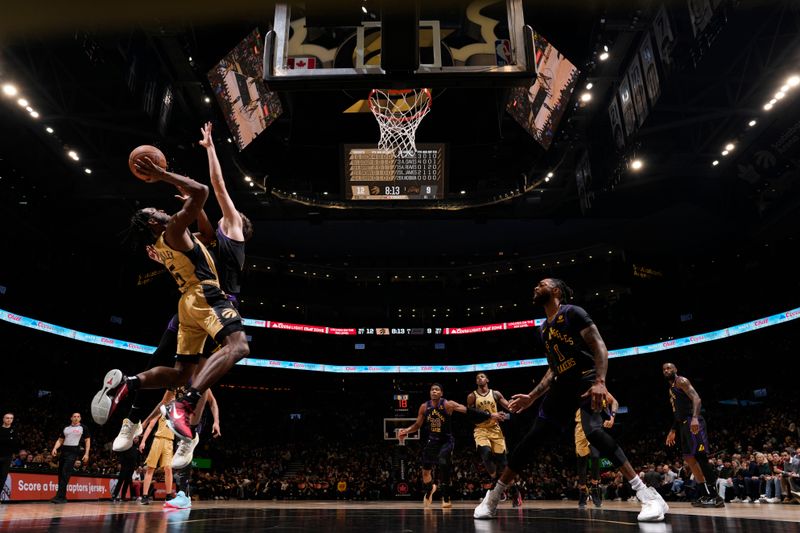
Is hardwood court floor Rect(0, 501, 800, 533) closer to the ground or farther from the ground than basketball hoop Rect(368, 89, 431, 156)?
closer to the ground

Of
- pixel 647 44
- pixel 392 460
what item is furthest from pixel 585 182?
pixel 392 460

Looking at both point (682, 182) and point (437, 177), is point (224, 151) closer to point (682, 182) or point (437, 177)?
point (437, 177)

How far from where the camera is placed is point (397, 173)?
13.3 m

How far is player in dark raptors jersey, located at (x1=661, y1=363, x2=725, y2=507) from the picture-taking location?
9375 millimetres

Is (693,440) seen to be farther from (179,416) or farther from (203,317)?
(179,416)

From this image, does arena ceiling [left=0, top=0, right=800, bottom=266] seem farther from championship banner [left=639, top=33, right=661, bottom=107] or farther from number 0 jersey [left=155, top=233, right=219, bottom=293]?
number 0 jersey [left=155, top=233, right=219, bottom=293]

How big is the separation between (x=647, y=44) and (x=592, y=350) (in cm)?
1040

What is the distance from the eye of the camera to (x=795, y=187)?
22.0 meters

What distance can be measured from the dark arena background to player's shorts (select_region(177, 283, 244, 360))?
1487mm

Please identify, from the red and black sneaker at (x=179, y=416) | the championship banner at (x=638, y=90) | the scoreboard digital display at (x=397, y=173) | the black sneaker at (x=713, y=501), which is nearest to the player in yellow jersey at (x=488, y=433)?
the black sneaker at (x=713, y=501)

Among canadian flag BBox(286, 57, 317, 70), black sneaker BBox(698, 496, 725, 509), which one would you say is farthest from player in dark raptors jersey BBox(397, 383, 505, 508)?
canadian flag BBox(286, 57, 317, 70)

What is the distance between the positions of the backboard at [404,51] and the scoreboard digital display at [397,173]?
567cm

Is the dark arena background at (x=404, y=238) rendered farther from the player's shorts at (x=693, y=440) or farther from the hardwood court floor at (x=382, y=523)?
the player's shorts at (x=693, y=440)

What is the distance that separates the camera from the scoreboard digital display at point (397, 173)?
43.6ft
